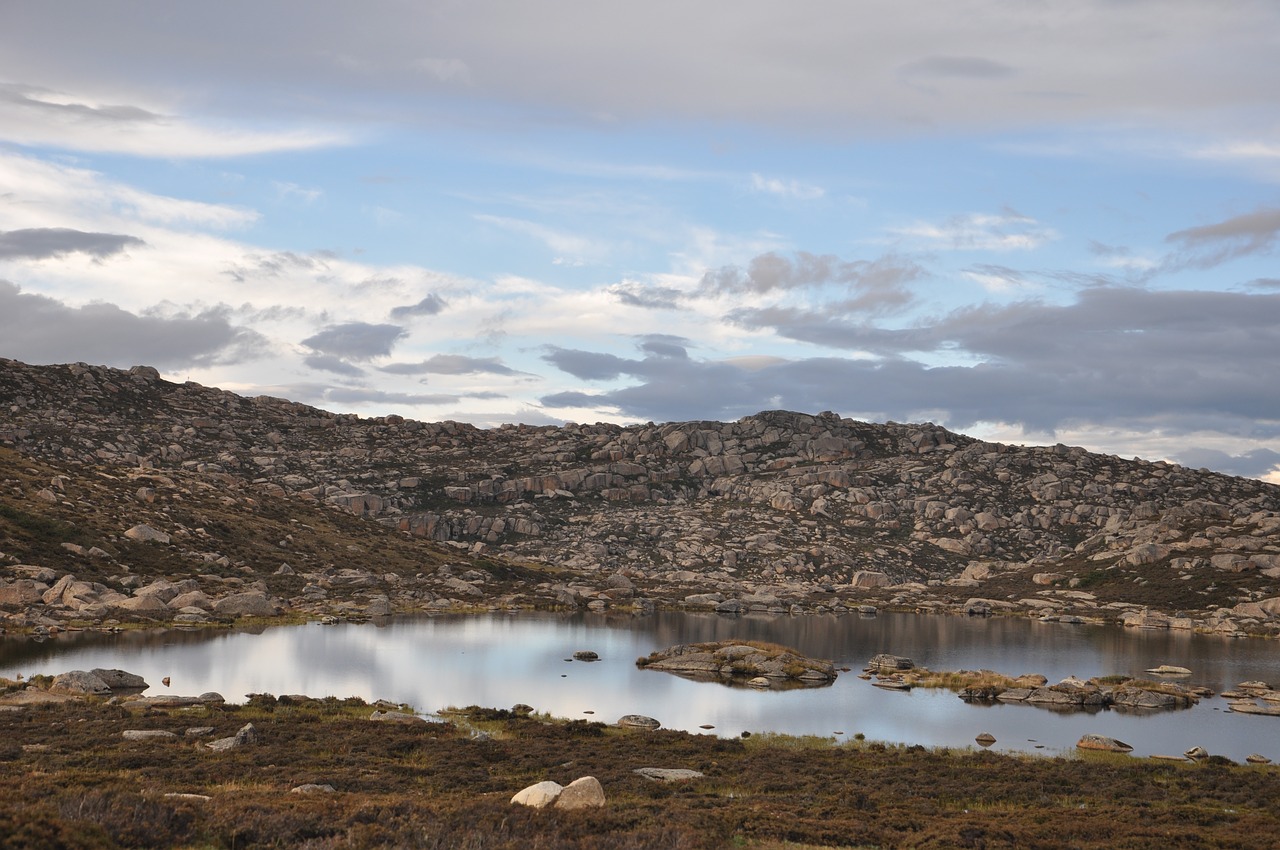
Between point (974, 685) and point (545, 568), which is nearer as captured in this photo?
point (974, 685)

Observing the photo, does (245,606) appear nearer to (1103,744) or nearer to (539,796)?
(539,796)

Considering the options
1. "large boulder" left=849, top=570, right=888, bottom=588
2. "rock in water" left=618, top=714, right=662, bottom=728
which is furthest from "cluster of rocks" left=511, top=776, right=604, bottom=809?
"large boulder" left=849, top=570, right=888, bottom=588

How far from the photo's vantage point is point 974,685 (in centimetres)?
6844

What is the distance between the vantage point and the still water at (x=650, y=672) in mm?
53719

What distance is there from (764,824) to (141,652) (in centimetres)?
5253

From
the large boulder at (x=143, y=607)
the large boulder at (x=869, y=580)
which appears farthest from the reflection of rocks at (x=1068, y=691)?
the large boulder at (x=869, y=580)

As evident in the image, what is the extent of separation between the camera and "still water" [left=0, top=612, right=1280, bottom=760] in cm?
5372

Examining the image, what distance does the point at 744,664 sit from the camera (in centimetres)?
7506

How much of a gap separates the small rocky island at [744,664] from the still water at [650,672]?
6.66 ft

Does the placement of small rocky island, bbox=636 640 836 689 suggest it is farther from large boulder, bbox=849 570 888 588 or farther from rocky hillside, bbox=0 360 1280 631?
large boulder, bbox=849 570 888 588

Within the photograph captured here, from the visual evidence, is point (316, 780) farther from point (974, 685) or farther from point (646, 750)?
point (974, 685)

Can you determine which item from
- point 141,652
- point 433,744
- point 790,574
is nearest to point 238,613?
point 141,652

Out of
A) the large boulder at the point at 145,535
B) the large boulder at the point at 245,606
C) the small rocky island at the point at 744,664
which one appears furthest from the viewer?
the large boulder at the point at 145,535

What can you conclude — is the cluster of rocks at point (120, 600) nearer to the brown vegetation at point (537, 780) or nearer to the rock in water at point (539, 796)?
the brown vegetation at point (537, 780)
